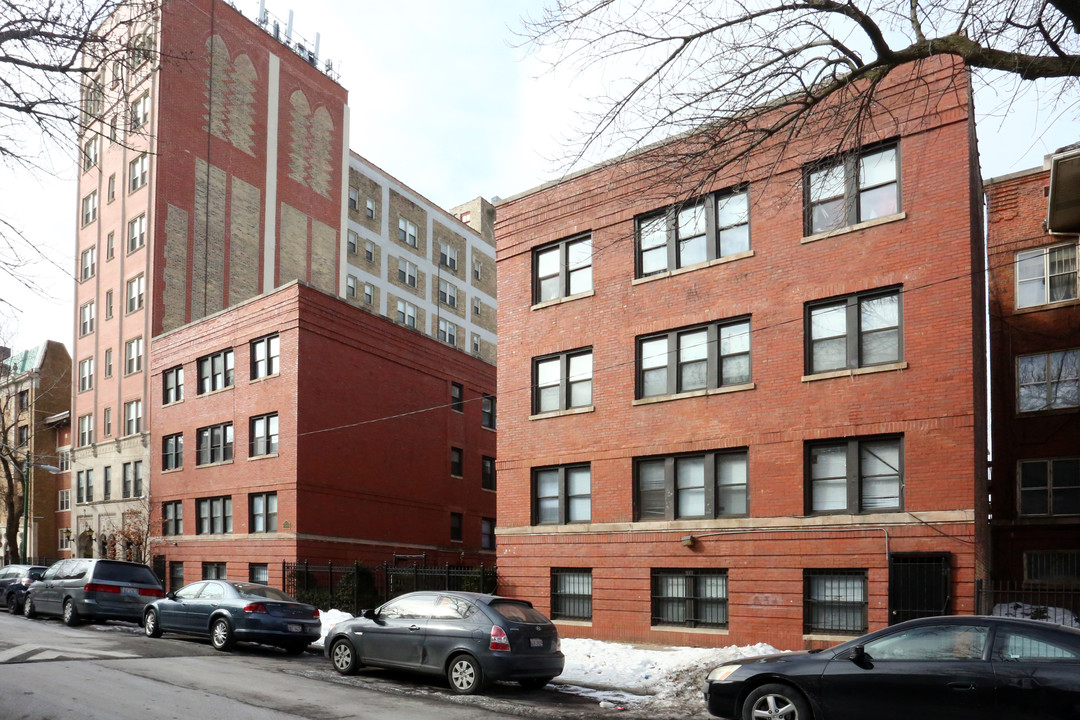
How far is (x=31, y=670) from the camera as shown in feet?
46.1

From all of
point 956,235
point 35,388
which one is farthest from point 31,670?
point 35,388

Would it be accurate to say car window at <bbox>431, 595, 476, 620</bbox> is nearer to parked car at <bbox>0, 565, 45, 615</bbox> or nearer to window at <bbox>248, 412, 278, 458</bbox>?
parked car at <bbox>0, 565, 45, 615</bbox>

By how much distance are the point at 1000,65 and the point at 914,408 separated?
→ 993 cm

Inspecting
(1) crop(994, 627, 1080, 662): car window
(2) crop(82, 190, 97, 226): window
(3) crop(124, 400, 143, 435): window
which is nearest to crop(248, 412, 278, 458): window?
(3) crop(124, 400, 143, 435): window

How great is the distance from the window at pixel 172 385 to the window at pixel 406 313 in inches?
872

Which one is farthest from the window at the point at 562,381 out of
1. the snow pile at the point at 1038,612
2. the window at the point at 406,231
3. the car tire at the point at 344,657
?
the window at the point at 406,231

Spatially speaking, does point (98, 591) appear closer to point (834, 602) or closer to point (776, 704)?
point (834, 602)

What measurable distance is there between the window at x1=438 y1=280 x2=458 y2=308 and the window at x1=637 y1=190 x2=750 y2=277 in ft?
139

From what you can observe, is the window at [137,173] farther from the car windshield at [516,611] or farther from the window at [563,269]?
the car windshield at [516,611]

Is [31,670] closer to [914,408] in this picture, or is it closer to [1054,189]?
[914,408]

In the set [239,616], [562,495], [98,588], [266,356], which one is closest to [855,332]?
[562,495]

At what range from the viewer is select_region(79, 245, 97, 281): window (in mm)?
46562

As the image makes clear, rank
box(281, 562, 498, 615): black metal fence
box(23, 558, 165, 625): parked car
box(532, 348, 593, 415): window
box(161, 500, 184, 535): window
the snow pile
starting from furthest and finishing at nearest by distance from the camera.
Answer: box(161, 500, 184, 535): window, box(281, 562, 498, 615): black metal fence, box(23, 558, 165, 625): parked car, box(532, 348, 593, 415): window, the snow pile

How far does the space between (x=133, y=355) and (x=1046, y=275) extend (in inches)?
1434
